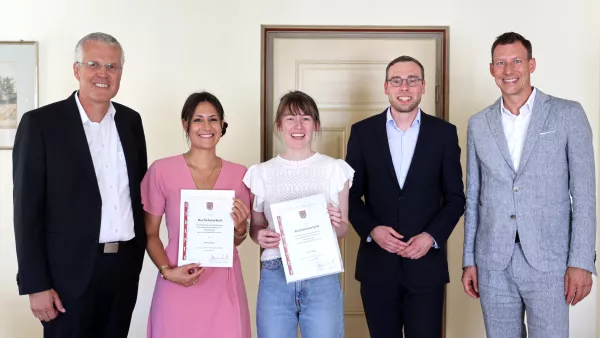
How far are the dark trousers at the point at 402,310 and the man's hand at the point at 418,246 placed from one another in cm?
15

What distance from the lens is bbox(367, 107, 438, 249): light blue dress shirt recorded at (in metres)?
2.48

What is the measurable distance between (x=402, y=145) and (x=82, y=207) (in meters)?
1.39

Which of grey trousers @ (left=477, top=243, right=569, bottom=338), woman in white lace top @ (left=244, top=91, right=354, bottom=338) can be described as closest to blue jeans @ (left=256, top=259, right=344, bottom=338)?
woman in white lace top @ (left=244, top=91, right=354, bottom=338)

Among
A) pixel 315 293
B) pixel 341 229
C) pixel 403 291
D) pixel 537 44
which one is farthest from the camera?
pixel 537 44

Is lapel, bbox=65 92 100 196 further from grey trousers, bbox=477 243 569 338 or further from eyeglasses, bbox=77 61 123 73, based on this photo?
grey trousers, bbox=477 243 569 338

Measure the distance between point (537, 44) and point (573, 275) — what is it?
1.79m

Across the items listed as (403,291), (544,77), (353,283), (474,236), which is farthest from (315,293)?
(544,77)

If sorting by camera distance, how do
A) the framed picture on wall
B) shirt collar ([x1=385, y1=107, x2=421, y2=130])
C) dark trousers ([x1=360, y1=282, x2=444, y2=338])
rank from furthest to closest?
the framed picture on wall
shirt collar ([x1=385, y1=107, x2=421, y2=130])
dark trousers ([x1=360, y1=282, x2=444, y2=338])

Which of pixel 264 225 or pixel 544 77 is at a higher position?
pixel 544 77

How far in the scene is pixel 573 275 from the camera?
2234 mm

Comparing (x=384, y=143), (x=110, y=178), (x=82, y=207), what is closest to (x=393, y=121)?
(x=384, y=143)

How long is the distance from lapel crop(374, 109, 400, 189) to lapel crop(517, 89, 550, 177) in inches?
20.8

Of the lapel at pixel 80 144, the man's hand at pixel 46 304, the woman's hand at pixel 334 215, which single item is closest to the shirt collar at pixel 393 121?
the woman's hand at pixel 334 215

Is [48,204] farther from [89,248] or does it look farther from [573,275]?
[573,275]
